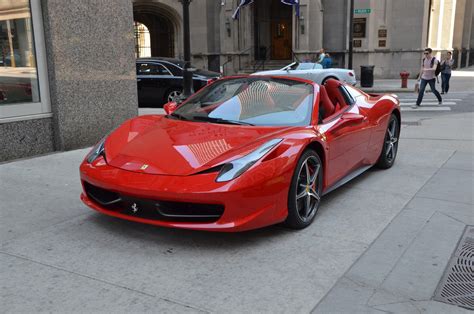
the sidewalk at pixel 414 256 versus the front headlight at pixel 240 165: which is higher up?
the front headlight at pixel 240 165

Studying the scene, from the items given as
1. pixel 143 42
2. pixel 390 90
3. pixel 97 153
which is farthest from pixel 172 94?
pixel 143 42

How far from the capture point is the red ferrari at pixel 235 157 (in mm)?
3760

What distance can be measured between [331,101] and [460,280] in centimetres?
256

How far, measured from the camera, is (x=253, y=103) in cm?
503

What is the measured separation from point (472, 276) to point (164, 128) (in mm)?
2934

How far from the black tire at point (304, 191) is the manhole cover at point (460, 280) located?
1.25 metres

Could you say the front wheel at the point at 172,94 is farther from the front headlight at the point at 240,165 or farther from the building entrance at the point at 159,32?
the building entrance at the point at 159,32

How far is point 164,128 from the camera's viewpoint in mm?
4746

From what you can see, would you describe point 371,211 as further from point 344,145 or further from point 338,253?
point 338,253

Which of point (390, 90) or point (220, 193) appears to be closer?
point (220, 193)

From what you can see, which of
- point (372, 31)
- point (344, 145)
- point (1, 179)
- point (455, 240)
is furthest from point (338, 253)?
point (372, 31)

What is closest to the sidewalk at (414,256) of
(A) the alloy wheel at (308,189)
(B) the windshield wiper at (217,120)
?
(A) the alloy wheel at (308,189)

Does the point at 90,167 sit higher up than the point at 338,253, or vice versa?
the point at 90,167

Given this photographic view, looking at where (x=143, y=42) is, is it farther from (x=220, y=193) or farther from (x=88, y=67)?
(x=220, y=193)
